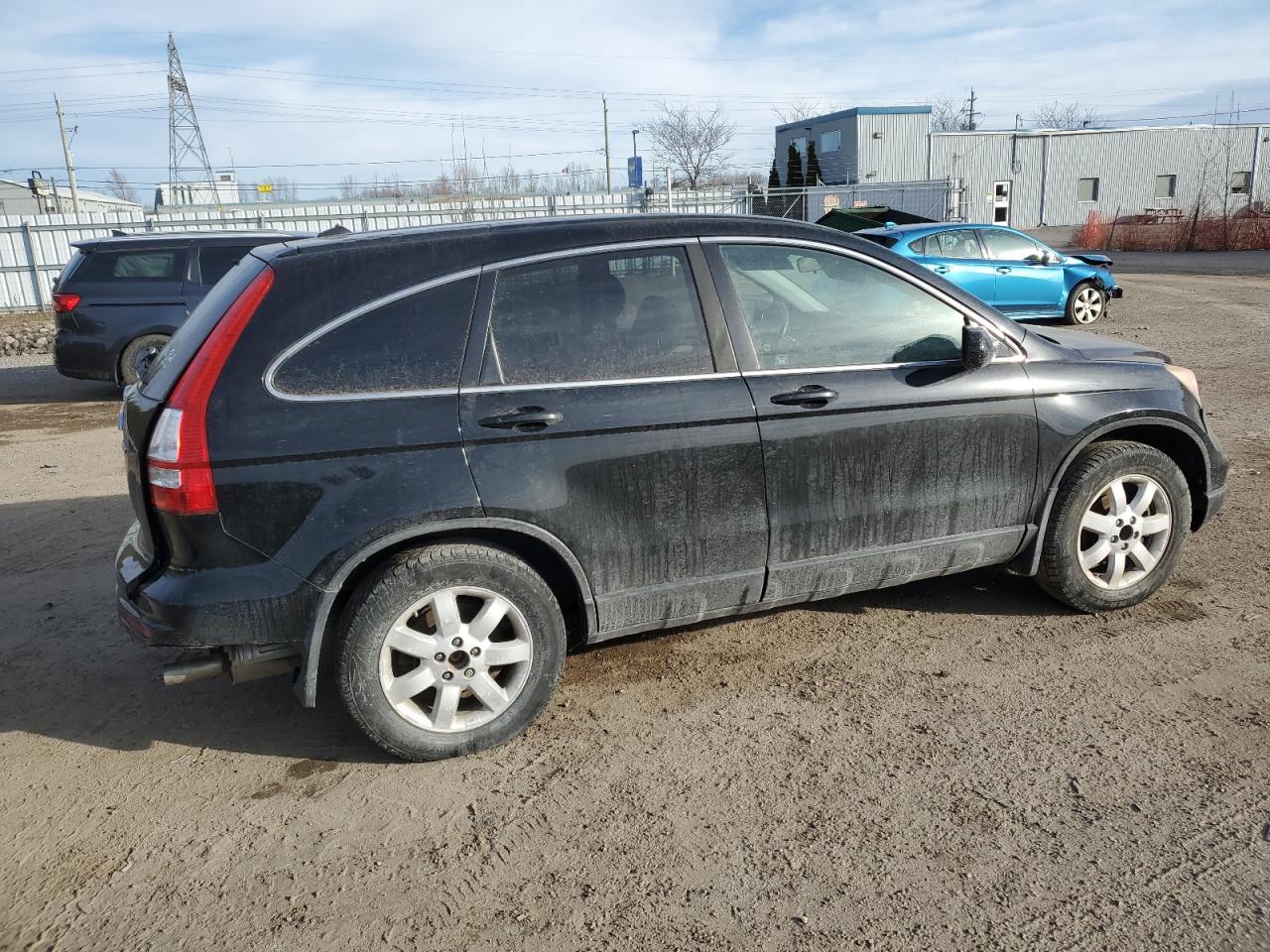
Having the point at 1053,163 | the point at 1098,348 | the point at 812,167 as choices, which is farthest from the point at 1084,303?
the point at 1053,163

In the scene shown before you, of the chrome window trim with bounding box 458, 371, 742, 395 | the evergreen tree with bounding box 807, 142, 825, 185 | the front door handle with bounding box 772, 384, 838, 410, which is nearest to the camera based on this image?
the chrome window trim with bounding box 458, 371, 742, 395

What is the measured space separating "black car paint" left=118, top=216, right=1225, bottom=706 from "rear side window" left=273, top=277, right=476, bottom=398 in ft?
0.18

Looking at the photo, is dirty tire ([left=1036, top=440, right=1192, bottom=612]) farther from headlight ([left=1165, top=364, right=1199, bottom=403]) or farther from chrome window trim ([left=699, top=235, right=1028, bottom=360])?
chrome window trim ([left=699, top=235, right=1028, bottom=360])

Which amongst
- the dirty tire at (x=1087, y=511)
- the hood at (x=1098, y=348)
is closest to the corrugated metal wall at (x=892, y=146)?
the hood at (x=1098, y=348)

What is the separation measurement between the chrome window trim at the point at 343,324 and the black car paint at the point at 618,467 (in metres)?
0.02

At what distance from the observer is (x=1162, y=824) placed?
276cm

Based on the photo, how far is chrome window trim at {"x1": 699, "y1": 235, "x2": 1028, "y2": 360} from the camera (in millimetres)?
3596

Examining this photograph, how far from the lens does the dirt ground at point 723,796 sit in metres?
2.50

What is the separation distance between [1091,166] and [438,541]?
5478 cm

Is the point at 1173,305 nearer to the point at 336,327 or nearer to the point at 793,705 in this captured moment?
the point at 793,705

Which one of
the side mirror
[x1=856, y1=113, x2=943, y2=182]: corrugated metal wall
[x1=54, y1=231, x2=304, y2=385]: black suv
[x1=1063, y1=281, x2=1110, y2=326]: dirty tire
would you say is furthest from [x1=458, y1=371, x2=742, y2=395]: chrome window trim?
[x1=856, y1=113, x2=943, y2=182]: corrugated metal wall

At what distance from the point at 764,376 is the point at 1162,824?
190cm

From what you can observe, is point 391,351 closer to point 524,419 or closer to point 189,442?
point 524,419

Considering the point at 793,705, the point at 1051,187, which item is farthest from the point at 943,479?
the point at 1051,187
